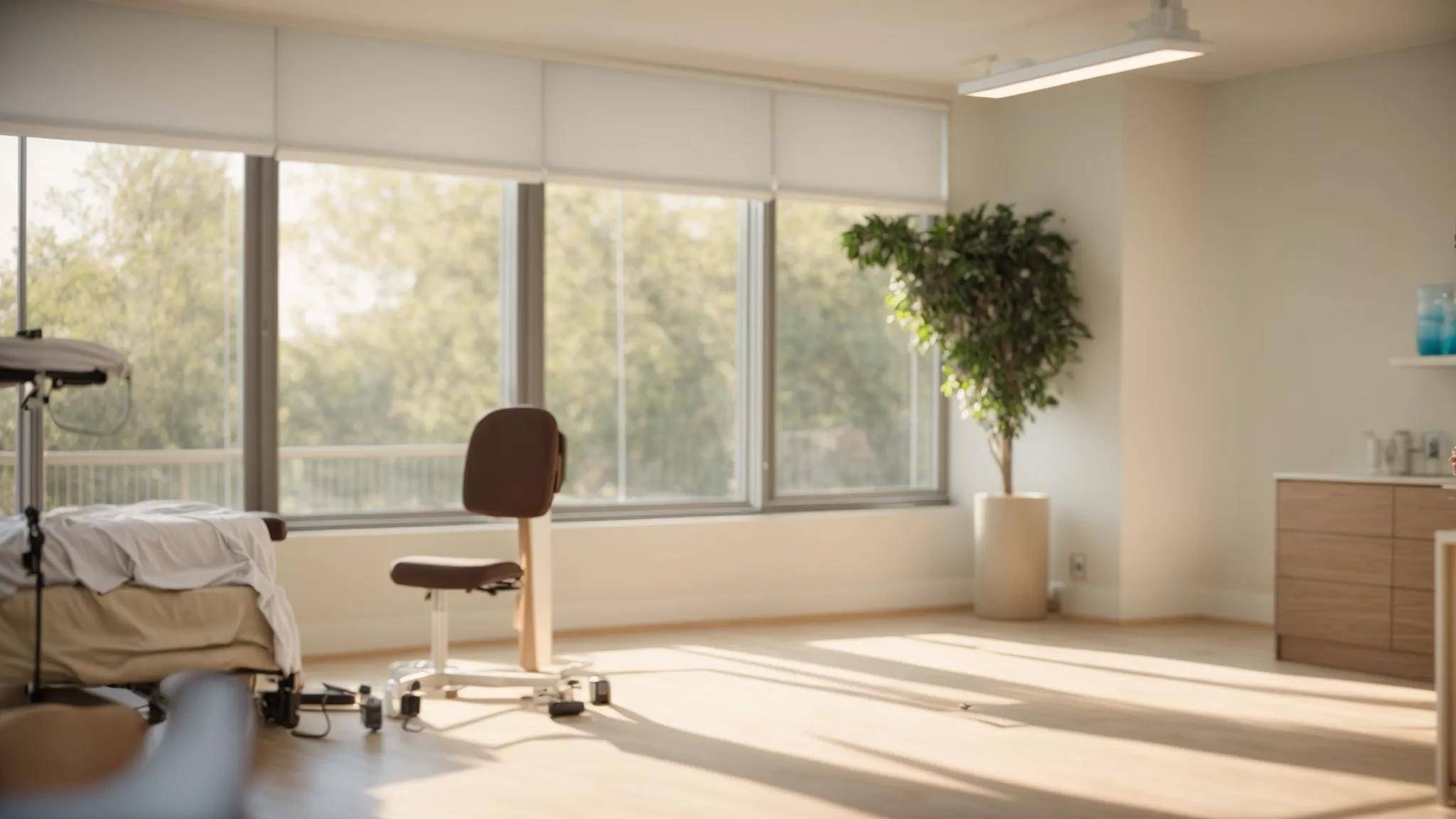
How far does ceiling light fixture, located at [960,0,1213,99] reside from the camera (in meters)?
5.82

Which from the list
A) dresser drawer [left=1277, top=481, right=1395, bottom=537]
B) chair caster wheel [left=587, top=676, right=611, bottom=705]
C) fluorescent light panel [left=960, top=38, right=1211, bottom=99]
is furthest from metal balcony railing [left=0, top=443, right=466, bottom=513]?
dresser drawer [left=1277, top=481, right=1395, bottom=537]

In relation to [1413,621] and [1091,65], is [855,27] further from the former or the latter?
[1413,621]

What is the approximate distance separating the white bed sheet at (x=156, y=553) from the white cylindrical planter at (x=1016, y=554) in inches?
154

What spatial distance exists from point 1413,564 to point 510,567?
3.73 m

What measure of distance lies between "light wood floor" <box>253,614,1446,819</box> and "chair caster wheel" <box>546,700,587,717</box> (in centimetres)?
4

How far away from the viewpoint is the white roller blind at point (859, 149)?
780cm

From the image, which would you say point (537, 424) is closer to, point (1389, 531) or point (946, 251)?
point (946, 251)

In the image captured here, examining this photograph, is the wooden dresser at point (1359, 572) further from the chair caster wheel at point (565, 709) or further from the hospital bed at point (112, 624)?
the hospital bed at point (112, 624)

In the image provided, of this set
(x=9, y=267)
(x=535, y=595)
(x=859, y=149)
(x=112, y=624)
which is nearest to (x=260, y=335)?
(x=9, y=267)

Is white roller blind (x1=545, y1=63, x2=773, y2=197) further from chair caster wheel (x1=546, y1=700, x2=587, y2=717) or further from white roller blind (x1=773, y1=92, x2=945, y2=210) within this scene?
chair caster wheel (x1=546, y1=700, x2=587, y2=717)

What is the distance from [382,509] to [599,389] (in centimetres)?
124

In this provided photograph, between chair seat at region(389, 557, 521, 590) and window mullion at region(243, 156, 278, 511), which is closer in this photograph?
chair seat at region(389, 557, 521, 590)

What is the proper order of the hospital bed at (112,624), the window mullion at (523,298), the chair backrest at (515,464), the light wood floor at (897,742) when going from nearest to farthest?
the light wood floor at (897,742) → the hospital bed at (112,624) → the chair backrest at (515,464) → the window mullion at (523,298)

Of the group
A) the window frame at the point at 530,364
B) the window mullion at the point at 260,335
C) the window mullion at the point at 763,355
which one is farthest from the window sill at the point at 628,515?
the window mullion at the point at 260,335
